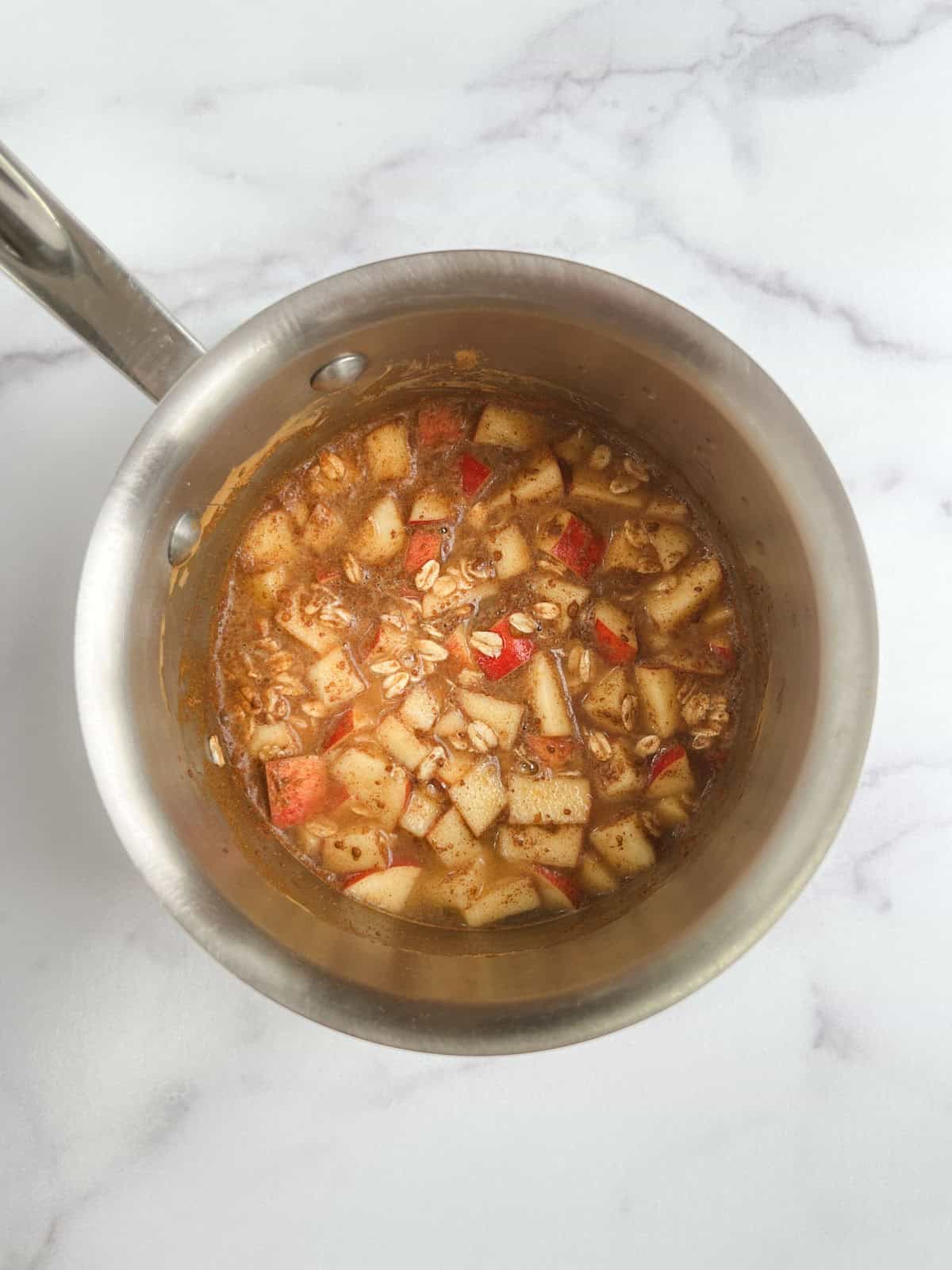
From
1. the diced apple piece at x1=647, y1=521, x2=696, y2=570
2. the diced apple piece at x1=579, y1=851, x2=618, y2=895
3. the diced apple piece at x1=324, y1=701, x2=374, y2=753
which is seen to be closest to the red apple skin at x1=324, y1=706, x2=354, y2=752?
the diced apple piece at x1=324, y1=701, x2=374, y2=753

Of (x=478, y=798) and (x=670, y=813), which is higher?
(x=670, y=813)

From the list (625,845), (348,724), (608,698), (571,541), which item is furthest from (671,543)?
(348,724)

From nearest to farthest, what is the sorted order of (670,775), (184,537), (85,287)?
(85,287)
(184,537)
(670,775)

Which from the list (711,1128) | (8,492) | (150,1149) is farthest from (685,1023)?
(8,492)

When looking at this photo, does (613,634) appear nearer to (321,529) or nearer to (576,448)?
(576,448)

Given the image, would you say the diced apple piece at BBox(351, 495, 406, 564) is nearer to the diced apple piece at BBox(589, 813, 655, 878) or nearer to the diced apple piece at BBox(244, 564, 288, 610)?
the diced apple piece at BBox(244, 564, 288, 610)

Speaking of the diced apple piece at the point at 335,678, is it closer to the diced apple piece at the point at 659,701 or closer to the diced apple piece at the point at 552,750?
the diced apple piece at the point at 552,750

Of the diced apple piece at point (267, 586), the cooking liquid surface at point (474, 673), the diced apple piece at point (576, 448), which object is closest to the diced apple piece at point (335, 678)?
the cooking liquid surface at point (474, 673)
